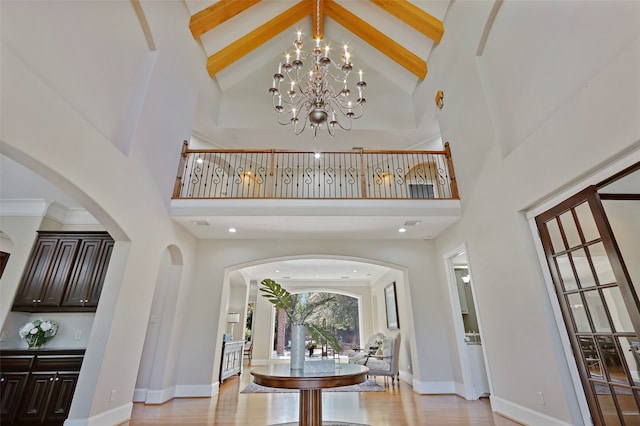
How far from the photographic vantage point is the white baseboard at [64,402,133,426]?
2.99m

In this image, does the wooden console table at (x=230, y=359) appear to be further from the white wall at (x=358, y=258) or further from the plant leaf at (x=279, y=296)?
the plant leaf at (x=279, y=296)

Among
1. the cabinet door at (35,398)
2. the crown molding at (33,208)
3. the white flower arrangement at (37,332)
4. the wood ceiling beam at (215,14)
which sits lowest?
the cabinet door at (35,398)

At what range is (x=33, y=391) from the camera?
11.2ft

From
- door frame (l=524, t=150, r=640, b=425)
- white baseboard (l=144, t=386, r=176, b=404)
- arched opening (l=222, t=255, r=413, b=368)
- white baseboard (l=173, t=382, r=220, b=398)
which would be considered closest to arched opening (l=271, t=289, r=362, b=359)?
arched opening (l=222, t=255, r=413, b=368)

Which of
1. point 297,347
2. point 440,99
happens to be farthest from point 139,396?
point 440,99

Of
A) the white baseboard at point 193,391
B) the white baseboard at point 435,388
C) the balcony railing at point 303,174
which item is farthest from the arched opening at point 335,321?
the white baseboard at point 193,391

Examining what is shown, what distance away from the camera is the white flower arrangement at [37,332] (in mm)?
3811

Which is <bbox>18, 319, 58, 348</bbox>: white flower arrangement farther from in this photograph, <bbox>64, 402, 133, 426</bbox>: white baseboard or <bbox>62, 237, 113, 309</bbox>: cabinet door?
<bbox>64, 402, 133, 426</bbox>: white baseboard

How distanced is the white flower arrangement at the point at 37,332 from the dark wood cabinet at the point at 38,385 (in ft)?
1.15

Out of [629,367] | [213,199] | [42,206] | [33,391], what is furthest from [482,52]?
[33,391]

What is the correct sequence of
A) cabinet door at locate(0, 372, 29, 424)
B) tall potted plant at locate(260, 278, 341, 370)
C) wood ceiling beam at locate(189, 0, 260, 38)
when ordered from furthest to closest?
1. wood ceiling beam at locate(189, 0, 260, 38)
2. cabinet door at locate(0, 372, 29, 424)
3. tall potted plant at locate(260, 278, 341, 370)

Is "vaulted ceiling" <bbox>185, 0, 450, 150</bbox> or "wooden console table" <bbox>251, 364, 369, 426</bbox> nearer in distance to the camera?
"wooden console table" <bbox>251, 364, 369, 426</bbox>

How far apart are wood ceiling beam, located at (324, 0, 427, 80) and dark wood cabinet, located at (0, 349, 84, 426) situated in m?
7.40

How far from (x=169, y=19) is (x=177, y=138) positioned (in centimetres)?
179
